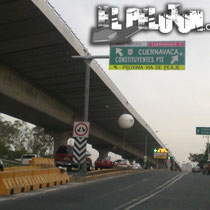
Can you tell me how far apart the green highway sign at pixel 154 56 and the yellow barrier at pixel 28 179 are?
21.7 feet

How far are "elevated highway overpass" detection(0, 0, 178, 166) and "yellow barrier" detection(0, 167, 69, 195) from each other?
762cm

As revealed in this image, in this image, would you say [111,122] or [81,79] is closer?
[81,79]

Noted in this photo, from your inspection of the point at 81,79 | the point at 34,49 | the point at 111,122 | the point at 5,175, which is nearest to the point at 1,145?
the point at 111,122

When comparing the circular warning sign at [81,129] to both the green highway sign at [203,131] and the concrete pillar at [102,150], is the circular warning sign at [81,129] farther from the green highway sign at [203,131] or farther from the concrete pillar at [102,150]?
the green highway sign at [203,131]

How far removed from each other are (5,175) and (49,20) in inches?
365

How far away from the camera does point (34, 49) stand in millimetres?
21578

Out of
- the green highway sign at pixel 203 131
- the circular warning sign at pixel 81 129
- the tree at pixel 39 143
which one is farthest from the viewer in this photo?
the tree at pixel 39 143

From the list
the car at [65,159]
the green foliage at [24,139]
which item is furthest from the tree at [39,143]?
the car at [65,159]

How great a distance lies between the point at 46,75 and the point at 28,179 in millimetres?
15448

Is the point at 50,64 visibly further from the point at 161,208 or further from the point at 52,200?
the point at 161,208

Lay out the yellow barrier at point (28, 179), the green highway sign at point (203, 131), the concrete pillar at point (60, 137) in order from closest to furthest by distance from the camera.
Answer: the yellow barrier at point (28, 179) < the concrete pillar at point (60, 137) < the green highway sign at point (203, 131)

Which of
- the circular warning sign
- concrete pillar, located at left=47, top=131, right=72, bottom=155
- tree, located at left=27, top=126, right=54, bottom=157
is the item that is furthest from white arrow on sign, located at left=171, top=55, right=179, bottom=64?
tree, located at left=27, top=126, right=54, bottom=157

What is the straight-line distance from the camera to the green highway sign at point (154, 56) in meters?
18.2

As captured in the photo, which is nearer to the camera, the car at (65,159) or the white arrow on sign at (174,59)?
the white arrow on sign at (174,59)
